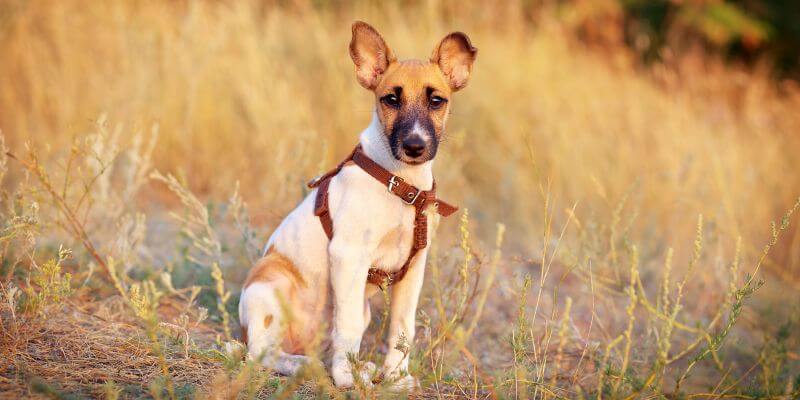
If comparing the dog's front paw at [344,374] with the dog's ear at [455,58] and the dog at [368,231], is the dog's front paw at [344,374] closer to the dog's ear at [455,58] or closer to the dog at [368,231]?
the dog at [368,231]

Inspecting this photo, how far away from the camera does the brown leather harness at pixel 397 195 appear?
3062 millimetres

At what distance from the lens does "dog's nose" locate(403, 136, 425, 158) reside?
292 cm

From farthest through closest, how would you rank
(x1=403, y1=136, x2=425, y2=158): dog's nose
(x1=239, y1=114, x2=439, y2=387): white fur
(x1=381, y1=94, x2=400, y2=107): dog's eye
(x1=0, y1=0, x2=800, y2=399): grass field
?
1. (x1=0, y1=0, x2=800, y2=399): grass field
2. (x1=381, y1=94, x2=400, y2=107): dog's eye
3. (x1=239, y1=114, x2=439, y2=387): white fur
4. (x1=403, y1=136, x2=425, y2=158): dog's nose

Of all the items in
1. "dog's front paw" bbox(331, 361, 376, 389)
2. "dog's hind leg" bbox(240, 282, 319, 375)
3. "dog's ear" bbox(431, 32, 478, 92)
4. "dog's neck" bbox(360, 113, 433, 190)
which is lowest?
"dog's front paw" bbox(331, 361, 376, 389)

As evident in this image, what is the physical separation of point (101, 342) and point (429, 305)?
79.3 inches

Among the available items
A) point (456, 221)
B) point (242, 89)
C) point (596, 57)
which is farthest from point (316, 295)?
point (596, 57)

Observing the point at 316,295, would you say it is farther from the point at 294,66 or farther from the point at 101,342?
the point at 294,66

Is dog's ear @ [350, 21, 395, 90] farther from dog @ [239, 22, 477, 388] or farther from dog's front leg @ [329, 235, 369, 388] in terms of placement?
dog's front leg @ [329, 235, 369, 388]

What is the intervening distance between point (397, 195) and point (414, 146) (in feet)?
0.89

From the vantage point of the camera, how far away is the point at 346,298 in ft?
9.95

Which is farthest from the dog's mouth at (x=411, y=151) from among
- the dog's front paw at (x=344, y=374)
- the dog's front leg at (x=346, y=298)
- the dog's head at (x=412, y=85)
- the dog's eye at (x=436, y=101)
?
the dog's front paw at (x=344, y=374)

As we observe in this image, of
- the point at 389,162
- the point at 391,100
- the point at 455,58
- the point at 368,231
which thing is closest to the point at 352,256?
the point at 368,231

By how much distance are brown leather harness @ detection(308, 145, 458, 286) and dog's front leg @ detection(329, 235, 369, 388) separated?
15cm

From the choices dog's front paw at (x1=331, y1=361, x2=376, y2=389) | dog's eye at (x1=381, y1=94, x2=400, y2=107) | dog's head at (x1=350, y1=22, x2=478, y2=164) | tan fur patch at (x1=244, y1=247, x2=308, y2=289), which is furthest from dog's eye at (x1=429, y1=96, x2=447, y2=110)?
dog's front paw at (x1=331, y1=361, x2=376, y2=389)
